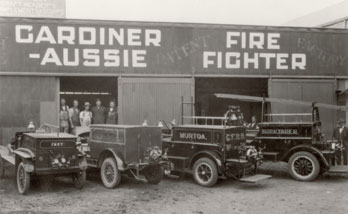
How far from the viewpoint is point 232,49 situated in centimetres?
1691

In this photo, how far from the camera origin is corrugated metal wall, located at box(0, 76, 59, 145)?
1527 centimetres

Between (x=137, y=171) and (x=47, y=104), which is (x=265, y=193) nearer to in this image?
(x=137, y=171)

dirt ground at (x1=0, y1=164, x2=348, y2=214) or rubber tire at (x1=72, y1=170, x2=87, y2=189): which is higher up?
rubber tire at (x1=72, y1=170, x2=87, y2=189)

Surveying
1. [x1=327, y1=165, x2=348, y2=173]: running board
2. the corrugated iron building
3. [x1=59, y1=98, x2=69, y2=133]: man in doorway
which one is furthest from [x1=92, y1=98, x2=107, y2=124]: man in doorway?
[x1=327, y1=165, x2=348, y2=173]: running board

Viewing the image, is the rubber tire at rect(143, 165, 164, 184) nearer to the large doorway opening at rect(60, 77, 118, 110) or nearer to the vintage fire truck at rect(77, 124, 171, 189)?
the vintage fire truck at rect(77, 124, 171, 189)

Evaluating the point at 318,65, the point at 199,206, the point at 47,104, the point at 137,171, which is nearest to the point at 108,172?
the point at 137,171

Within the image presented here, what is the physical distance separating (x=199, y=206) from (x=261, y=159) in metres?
3.27

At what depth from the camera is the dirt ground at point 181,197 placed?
316 inches

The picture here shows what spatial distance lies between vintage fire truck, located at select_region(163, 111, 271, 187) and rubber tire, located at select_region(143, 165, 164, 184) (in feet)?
1.26

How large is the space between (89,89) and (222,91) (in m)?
6.88

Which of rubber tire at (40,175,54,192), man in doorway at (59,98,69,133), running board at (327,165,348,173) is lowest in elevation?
Result: rubber tire at (40,175,54,192)

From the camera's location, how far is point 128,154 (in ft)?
32.6

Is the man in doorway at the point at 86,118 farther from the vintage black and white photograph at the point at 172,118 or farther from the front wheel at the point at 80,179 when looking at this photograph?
the front wheel at the point at 80,179

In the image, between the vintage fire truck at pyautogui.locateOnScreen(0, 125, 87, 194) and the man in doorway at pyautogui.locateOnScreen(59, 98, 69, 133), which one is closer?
the vintage fire truck at pyautogui.locateOnScreen(0, 125, 87, 194)
